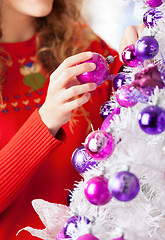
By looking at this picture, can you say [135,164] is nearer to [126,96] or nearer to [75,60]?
[126,96]

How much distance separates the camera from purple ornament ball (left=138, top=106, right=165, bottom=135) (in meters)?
0.41

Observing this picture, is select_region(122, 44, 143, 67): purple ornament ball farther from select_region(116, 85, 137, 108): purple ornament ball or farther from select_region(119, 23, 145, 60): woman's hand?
select_region(119, 23, 145, 60): woman's hand

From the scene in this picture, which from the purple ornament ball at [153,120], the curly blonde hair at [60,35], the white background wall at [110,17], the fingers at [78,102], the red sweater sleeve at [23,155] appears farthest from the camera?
the white background wall at [110,17]

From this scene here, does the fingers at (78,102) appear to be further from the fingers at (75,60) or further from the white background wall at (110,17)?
the white background wall at (110,17)

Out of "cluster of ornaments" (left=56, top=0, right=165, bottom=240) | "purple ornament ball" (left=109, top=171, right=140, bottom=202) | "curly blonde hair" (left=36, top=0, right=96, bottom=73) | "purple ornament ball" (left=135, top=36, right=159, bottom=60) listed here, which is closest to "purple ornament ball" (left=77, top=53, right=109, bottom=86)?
"cluster of ornaments" (left=56, top=0, right=165, bottom=240)

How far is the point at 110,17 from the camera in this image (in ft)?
6.24

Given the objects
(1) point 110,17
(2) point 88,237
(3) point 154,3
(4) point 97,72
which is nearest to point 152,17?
(3) point 154,3

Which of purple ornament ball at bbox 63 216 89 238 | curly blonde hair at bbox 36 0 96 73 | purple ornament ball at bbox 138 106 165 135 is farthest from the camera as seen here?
curly blonde hair at bbox 36 0 96 73

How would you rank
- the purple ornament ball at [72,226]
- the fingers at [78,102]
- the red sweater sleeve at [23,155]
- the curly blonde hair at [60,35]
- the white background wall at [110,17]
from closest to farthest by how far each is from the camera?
the purple ornament ball at [72,226] < the fingers at [78,102] < the red sweater sleeve at [23,155] < the curly blonde hair at [60,35] < the white background wall at [110,17]

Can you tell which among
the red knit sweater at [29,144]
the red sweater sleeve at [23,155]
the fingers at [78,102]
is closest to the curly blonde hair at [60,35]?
the red knit sweater at [29,144]

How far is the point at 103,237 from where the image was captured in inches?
19.2

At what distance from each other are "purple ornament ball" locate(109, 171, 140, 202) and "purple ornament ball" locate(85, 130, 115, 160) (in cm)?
6

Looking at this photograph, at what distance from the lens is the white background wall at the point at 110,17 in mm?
1825

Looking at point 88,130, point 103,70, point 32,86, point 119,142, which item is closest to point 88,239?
point 119,142
